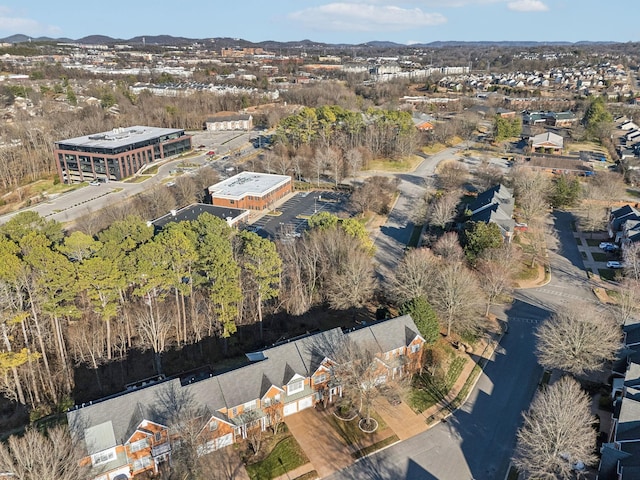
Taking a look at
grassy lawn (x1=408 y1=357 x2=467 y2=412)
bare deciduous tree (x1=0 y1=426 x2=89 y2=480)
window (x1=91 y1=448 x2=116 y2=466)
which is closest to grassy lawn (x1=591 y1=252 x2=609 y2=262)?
grassy lawn (x1=408 y1=357 x2=467 y2=412)

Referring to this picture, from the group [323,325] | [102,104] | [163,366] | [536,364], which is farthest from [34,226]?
[102,104]

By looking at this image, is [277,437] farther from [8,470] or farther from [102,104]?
[102,104]

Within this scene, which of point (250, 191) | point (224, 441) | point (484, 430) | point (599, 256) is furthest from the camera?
point (250, 191)

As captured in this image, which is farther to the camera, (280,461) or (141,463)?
(280,461)

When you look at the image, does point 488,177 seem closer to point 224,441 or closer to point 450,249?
point 450,249

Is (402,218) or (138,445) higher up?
(402,218)

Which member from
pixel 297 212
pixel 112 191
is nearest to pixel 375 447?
pixel 297 212

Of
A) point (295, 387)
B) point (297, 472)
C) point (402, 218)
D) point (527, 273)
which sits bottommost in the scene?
point (297, 472)
